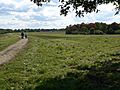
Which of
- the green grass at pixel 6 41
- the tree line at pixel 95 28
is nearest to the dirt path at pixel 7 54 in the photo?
the green grass at pixel 6 41

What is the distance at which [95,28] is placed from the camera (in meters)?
149

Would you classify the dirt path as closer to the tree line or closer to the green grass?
the green grass

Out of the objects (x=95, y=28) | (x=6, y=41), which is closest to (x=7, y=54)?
(x=6, y=41)

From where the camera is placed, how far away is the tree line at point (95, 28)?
5408 inches

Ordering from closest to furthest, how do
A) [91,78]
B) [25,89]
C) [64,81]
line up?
[25,89], [64,81], [91,78]

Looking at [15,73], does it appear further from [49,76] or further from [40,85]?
[40,85]

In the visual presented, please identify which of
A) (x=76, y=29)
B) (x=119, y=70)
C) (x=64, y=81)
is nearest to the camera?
Result: (x=64, y=81)

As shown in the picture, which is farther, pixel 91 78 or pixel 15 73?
pixel 15 73

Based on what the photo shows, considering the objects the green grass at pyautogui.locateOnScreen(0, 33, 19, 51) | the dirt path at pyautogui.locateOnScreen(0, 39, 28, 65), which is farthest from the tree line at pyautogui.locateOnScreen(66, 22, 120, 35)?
the dirt path at pyautogui.locateOnScreen(0, 39, 28, 65)

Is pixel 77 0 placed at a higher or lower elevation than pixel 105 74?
higher

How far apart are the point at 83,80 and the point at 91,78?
0.96m

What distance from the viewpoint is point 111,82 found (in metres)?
16.4

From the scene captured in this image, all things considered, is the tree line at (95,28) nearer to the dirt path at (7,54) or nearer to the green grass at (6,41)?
the green grass at (6,41)

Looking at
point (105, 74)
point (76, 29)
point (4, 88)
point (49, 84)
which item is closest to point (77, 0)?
point (105, 74)
